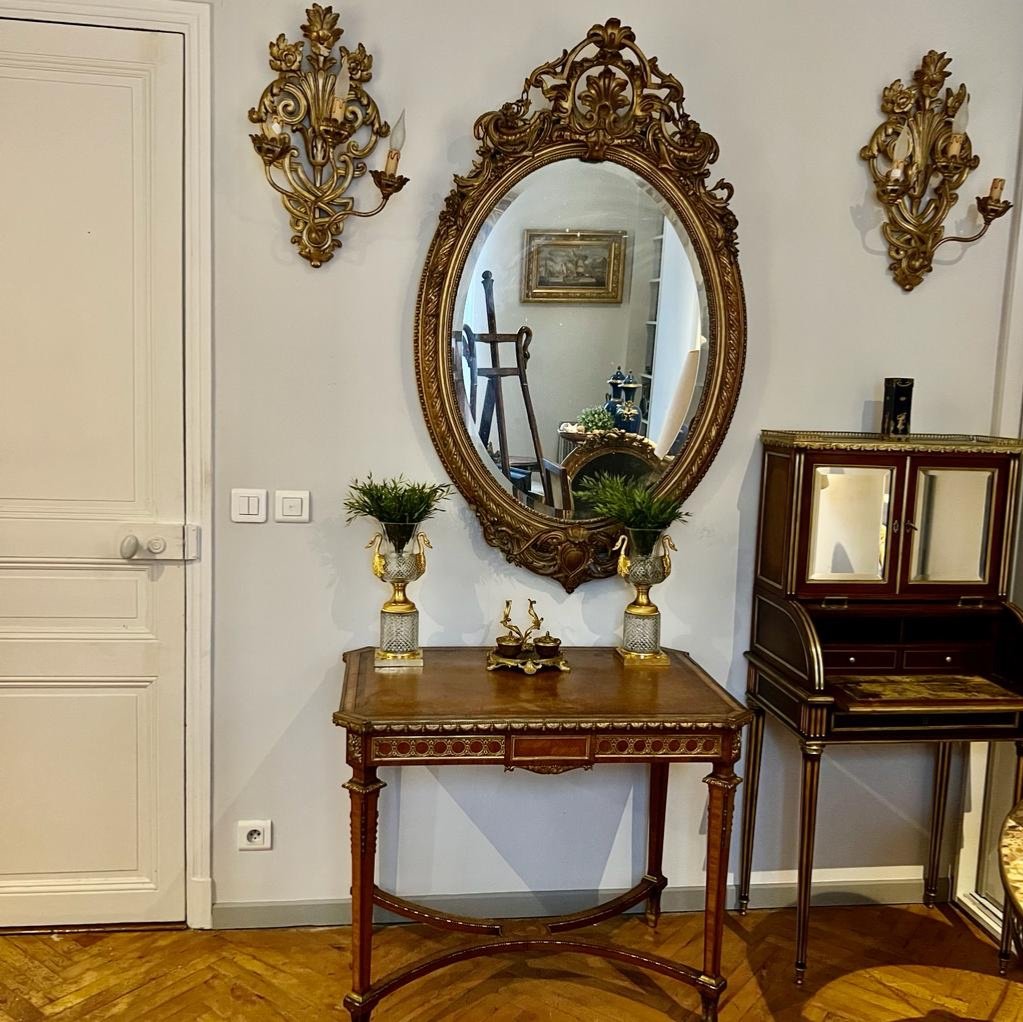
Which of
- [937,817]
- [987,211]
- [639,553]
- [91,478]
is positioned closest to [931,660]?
[937,817]

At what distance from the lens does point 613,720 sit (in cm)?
228

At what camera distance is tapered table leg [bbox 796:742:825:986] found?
253 cm

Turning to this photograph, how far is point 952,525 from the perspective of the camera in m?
2.75

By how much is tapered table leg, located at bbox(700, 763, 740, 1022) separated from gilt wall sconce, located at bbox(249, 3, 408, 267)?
1.69 m

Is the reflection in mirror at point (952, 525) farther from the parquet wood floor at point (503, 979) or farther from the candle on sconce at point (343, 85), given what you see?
the candle on sconce at point (343, 85)

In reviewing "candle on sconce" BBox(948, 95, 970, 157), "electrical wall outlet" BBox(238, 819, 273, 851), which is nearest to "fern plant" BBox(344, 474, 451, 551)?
"electrical wall outlet" BBox(238, 819, 273, 851)

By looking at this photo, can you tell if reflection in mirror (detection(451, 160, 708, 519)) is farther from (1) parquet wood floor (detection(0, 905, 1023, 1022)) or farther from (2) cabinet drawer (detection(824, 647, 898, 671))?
(1) parquet wood floor (detection(0, 905, 1023, 1022))

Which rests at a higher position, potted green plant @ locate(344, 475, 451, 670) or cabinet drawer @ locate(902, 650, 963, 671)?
potted green plant @ locate(344, 475, 451, 670)

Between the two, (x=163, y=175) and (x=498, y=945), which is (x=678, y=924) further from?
(x=163, y=175)

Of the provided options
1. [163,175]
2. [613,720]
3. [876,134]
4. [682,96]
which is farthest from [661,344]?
[163,175]

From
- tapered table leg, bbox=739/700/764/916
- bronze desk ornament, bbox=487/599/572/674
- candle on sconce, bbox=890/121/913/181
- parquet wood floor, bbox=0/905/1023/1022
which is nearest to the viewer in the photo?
parquet wood floor, bbox=0/905/1023/1022

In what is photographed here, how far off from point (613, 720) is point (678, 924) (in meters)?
1.02

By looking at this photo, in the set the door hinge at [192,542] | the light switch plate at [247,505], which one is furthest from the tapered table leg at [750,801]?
the door hinge at [192,542]

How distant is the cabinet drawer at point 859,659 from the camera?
2.78 metres
